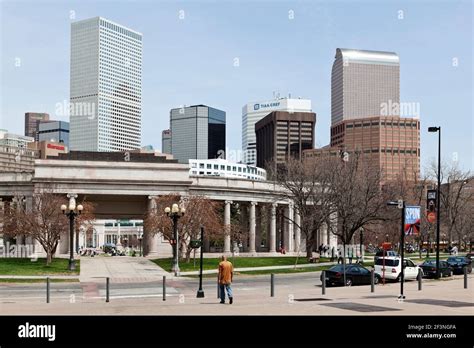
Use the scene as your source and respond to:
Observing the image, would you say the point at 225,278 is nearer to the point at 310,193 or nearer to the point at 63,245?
the point at 310,193

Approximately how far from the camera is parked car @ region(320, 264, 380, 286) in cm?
3853

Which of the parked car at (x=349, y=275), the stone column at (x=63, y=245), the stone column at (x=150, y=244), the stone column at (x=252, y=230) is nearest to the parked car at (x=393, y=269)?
the parked car at (x=349, y=275)

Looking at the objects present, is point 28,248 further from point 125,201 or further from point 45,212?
point 45,212

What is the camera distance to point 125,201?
271ft

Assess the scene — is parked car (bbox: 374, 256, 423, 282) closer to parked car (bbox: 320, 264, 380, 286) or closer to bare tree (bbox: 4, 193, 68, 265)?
parked car (bbox: 320, 264, 380, 286)

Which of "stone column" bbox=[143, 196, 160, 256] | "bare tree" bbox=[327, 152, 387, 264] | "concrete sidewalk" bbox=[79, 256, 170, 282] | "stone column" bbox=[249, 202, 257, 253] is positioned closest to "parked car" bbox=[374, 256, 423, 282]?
"bare tree" bbox=[327, 152, 387, 264]

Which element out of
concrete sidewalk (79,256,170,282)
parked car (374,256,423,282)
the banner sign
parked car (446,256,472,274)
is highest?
the banner sign

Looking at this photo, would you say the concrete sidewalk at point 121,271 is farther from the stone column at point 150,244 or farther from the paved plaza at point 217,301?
the stone column at point 150,244

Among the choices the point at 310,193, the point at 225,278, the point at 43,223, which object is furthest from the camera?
the point at 310,193

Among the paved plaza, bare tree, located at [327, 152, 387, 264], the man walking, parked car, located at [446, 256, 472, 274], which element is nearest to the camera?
the paved plaza

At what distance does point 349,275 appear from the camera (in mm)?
38875

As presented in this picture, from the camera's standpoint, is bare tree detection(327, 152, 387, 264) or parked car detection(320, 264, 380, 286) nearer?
parked car detection(320, 264, 380, 286)

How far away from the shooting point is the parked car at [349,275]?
126 ft

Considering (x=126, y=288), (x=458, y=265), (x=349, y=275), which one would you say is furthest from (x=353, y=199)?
(x=126, y=288)
